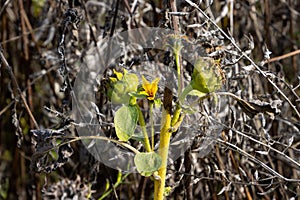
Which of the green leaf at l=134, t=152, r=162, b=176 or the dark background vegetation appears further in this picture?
the dark background vegetation

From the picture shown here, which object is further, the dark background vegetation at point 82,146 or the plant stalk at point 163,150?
the dark background vegetation at point 82,146

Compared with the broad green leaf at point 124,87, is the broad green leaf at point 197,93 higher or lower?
lower

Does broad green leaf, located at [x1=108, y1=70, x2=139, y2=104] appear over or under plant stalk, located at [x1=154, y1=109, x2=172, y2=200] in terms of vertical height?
over

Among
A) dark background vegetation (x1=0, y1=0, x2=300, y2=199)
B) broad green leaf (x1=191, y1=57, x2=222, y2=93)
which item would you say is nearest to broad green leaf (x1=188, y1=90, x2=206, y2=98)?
broad green leaf (x1=191, y1=57, x2=222, y2=93)

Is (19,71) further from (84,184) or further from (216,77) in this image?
(216,77)

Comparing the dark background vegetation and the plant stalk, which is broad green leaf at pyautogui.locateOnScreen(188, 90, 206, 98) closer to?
the plant stalk

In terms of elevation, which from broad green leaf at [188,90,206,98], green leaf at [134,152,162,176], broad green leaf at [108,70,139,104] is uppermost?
broad green leaf at [108,70,139,104]

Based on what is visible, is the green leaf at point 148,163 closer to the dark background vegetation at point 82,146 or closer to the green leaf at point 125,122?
the green leaf at point 125,122

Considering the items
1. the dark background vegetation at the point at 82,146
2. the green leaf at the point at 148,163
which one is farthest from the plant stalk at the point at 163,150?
the dark background vegetation at the point at 82,146
